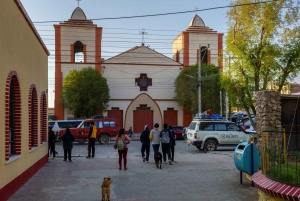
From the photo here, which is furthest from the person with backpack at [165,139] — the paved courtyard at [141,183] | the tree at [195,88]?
the tree at [195,88]

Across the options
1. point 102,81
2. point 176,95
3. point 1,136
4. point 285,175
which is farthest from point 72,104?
point 285,175

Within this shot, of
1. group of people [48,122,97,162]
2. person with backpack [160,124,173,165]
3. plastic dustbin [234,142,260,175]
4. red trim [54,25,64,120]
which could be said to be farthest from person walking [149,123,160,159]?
red trim [54,25,64,120]

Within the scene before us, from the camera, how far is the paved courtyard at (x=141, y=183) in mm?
9672

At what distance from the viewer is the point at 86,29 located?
1724 inches

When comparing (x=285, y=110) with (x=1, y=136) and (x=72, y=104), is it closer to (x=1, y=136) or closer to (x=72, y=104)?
(x=1, y=136)

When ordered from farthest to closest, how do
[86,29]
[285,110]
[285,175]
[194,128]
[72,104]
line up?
1. [86,29]
2. [72,104]
3. [194,128]
4. [285,110]
5. [285,175]

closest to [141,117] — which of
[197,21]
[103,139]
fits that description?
[197,21]

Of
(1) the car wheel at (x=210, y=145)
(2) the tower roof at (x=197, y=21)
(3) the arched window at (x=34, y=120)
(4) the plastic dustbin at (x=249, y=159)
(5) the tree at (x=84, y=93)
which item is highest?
(2) the tower roof at (x=197, y=21)

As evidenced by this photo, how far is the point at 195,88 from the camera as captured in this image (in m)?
42.6

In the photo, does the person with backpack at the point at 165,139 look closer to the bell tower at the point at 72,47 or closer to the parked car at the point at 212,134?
the parked car at the point at 212,134

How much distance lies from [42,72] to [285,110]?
994 centimetres

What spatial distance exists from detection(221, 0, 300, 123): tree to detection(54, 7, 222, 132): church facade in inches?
1105

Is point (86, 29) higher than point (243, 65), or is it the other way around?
point (86, 29)

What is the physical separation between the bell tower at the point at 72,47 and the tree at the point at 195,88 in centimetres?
941
